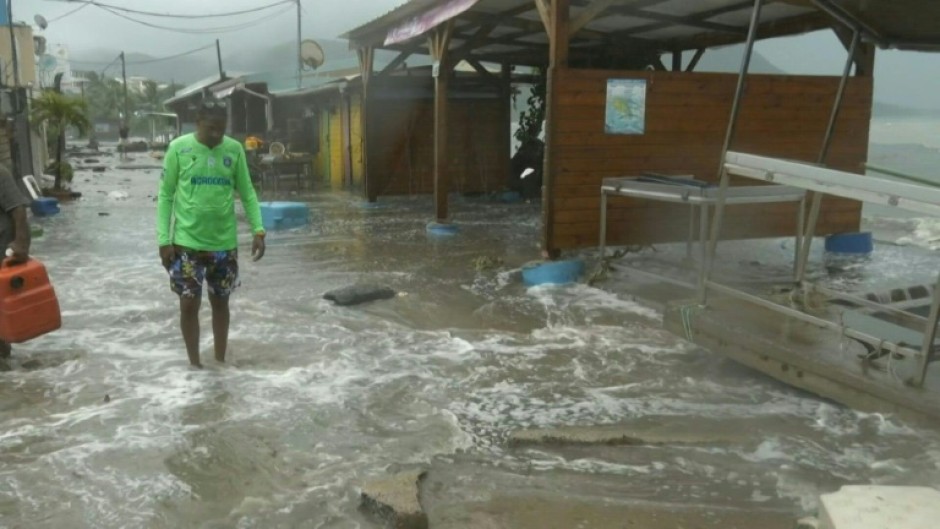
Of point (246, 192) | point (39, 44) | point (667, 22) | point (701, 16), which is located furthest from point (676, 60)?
point (39, 44)

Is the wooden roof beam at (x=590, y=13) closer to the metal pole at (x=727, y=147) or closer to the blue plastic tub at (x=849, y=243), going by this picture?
the metal pole at (x=727, y=147)

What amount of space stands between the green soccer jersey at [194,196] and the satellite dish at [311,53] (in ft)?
68.0

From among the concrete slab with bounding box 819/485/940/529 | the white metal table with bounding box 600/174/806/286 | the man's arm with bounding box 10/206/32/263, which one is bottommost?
the concrete slab with bounding box 819/485/940/529

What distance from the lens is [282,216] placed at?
13016 mm

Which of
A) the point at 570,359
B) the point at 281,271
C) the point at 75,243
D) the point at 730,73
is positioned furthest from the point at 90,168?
the point at 570,359

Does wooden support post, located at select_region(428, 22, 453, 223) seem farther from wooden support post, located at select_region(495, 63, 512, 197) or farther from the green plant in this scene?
the green plant

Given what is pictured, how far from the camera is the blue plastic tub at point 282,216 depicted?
13.0 m

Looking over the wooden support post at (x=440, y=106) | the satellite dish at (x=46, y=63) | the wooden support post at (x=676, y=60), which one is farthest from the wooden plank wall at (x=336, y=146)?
the satellite dish at (x=46, y=63)

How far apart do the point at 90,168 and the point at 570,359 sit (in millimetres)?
29703

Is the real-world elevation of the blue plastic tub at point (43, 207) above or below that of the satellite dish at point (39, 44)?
below

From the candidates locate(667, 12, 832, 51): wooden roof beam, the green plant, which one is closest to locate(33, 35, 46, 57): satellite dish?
the green plant

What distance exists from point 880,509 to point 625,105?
7193 millimetres

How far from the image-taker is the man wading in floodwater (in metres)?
5.26

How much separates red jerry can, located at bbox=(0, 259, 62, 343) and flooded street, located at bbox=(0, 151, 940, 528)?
1.24 feet
